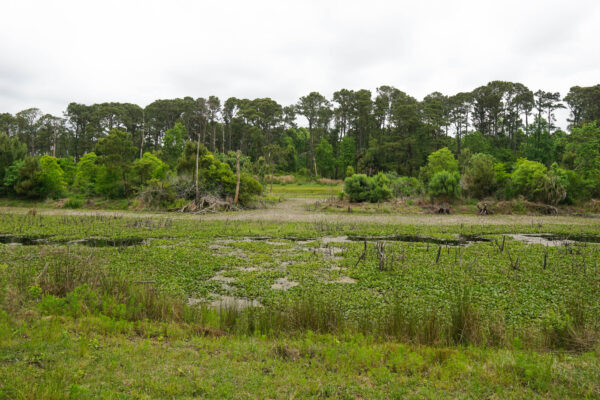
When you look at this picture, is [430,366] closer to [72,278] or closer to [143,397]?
[143,397]

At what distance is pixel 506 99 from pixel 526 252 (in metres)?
58.9

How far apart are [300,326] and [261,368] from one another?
1.93 meters

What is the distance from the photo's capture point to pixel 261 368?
4.88 meters

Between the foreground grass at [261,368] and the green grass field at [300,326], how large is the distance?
2 cm

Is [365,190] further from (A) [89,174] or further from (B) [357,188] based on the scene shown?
(A) [89,174]

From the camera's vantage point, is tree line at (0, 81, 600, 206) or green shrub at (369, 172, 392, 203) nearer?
green shrub at (369, 172, 392, 203)

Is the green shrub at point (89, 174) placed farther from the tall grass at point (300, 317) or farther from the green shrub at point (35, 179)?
the tall grass at point (300, 317)

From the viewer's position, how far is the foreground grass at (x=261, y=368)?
166 inches

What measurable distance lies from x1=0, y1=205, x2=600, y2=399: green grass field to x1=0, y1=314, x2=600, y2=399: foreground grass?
2 cm

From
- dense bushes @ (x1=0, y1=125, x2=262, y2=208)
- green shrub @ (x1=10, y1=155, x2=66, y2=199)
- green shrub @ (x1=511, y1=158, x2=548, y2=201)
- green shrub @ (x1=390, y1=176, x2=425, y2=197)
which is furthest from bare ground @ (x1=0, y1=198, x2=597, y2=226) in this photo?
green shrub @ (x1=10, y1=155, x2=66, y2=199)

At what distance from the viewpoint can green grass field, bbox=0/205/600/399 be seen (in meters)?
4.40

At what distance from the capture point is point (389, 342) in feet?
19.6

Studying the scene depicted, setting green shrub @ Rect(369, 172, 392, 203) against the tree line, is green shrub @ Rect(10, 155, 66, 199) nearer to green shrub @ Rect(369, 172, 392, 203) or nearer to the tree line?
the tree line

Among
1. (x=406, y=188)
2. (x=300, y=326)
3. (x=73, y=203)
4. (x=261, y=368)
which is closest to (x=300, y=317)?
(x=300, y=326)
